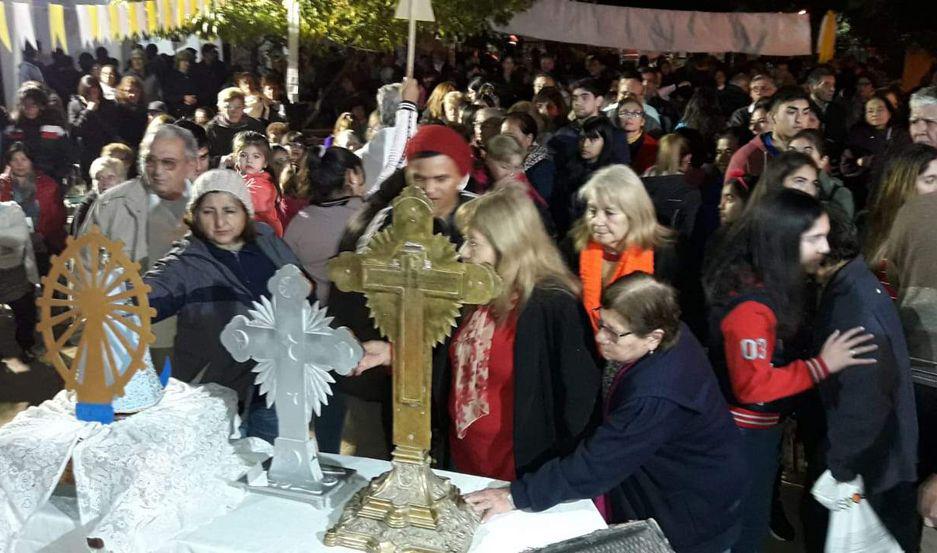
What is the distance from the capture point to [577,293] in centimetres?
285

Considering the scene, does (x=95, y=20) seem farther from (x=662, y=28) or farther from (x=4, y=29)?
(x=662, y=28)

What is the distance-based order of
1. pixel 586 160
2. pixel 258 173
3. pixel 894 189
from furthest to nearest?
pixel 586 160 < pixel 258 173 < pixel 894 189

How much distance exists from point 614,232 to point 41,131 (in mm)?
5065

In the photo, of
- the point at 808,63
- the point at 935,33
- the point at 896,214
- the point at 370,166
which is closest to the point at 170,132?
the point at 370,166

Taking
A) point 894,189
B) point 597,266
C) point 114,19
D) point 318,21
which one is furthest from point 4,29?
point 894,189

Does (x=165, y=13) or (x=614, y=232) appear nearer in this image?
(x=614, y=232)

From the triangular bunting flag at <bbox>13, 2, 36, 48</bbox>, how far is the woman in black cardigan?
6.30 meters

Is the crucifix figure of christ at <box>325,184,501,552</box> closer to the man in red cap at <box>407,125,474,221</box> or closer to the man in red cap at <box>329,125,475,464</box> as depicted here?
the man in red cap at <box>329,125,475,464</box>

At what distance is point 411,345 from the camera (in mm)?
2217

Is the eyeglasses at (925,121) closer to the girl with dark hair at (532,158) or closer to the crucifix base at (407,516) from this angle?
the girl with dark hair at (532,158)

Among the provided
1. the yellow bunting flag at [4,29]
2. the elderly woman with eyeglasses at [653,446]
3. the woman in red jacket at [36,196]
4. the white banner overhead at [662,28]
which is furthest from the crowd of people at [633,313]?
the white banner overhead at [662,28]

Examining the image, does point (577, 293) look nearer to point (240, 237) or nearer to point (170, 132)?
point (240, 237)

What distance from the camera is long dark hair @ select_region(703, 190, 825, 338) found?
10.3 feet

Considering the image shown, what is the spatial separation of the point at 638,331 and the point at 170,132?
262 centimetres
